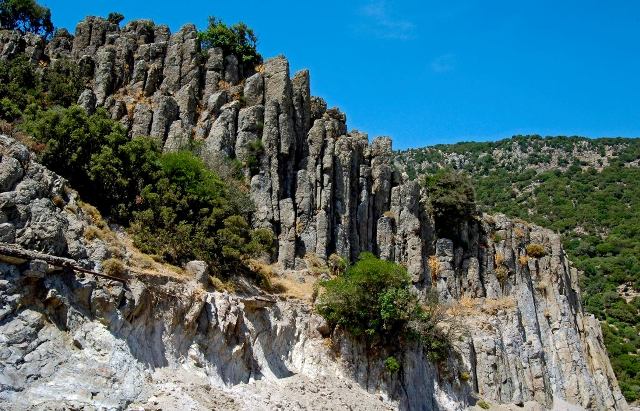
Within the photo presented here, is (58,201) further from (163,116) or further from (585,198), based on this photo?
(585,198)

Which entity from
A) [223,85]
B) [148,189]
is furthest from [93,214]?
[223,85]

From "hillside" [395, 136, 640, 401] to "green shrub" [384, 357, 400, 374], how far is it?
36.2m

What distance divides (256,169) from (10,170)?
56.2 feet

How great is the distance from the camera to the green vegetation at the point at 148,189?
30.0 m

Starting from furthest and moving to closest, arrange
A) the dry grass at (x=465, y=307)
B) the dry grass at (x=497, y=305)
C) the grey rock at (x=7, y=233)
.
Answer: the dry grass at (x=497, y=305)
the dry grass at (x=465, y=307)
the grey rock at (x=7, y=233)

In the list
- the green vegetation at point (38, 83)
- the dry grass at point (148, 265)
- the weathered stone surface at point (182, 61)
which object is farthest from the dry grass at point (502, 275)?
the green vegetation at point (38, 83)

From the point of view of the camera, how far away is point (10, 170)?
22781 millimetres

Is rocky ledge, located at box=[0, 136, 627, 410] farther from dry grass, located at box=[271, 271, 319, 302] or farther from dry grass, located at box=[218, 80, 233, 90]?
dry grass, located at box=[218, 80, 233, 90]

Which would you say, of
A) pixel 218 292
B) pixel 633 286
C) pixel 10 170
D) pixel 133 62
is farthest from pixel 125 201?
pixel 633 286

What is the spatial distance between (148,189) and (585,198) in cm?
7963

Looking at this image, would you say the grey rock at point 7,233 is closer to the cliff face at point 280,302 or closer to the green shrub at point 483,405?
the cliff face at point 280,302

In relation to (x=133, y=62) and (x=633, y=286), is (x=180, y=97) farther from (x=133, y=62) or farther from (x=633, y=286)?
(x=633, y=286)

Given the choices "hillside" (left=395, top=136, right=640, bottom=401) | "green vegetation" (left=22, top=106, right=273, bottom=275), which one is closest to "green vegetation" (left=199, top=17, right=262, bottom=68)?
"green vegetation" (left=22, top=106, right=273, bottom=275)

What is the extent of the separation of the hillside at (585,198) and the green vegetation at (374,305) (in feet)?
117
